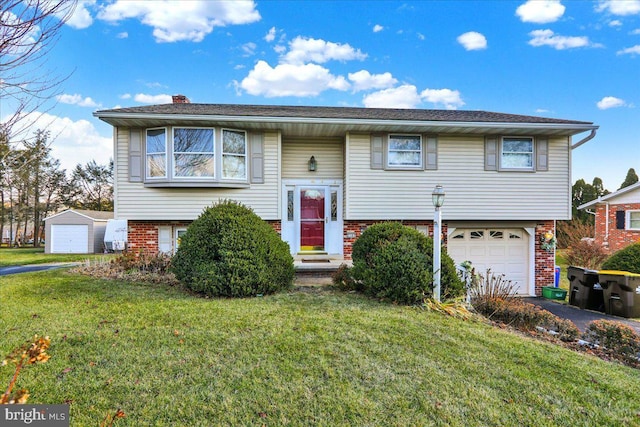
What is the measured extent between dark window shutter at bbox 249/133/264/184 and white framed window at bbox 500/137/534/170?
23.6 ft

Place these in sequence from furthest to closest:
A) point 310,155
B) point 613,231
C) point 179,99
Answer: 1. point 613,231
2. point 179,99
3. point 310,155

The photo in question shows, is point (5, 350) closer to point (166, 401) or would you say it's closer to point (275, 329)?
point (166, 401)

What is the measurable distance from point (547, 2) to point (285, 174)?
9293 millimetres

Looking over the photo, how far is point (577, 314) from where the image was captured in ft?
25.6

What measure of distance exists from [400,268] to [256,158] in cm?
535

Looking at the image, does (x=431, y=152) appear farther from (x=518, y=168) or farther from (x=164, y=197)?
(x=164, y=197)

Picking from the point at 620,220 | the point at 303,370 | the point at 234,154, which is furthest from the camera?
the point at 620,220

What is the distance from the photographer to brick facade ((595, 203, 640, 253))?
55.6 ft

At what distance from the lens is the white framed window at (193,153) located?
844cm

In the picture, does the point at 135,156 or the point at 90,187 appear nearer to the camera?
the point at 135,156

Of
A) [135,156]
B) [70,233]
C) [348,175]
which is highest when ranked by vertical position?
[135,156]

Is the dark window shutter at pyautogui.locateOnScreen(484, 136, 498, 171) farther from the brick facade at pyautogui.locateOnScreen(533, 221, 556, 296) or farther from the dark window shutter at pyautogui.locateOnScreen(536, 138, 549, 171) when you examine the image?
the brick facade at pyautogui.locateOnScreen(533, 221, 556, 296)

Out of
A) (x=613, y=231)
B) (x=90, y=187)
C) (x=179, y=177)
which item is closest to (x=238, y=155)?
(x=179, y=177)

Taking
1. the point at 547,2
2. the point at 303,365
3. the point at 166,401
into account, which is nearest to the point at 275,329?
the point at 303,365
